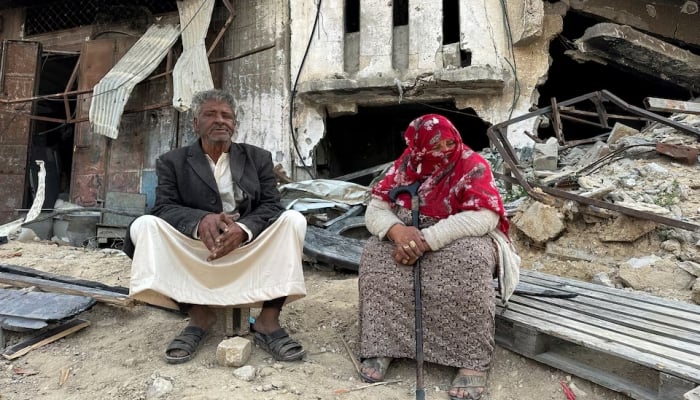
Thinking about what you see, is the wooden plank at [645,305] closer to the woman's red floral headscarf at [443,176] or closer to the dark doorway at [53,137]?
the woman's red floral headscarf at [443,176]

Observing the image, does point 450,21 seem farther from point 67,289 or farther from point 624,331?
point 67,289

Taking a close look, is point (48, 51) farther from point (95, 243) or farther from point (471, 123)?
point (471, 123)

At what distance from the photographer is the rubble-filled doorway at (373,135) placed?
915cm

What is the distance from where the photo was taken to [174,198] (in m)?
Result: 2.56

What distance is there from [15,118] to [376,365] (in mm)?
8800

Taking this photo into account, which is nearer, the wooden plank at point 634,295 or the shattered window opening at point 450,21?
the wooden plank at point 634,295

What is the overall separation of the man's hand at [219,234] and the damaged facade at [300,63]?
4.96m

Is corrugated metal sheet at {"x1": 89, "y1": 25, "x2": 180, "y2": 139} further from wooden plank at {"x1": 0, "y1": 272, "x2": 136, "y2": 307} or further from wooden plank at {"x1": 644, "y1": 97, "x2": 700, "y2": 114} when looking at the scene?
Result: wooden plank at {"x1": 644, "y1": 97, "x2": 700, "y2": 114}

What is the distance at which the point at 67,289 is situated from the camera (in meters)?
2.96

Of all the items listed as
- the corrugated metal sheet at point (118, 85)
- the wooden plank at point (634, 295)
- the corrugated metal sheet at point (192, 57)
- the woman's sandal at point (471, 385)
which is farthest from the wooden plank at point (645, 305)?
the corrugated metal sheet at point (118, 85)

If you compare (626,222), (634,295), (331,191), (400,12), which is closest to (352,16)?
(400,12)

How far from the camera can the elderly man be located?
2309 mm

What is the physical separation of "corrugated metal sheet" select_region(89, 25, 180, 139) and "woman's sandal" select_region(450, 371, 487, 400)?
22.8ft

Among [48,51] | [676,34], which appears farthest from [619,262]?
[48,51]
